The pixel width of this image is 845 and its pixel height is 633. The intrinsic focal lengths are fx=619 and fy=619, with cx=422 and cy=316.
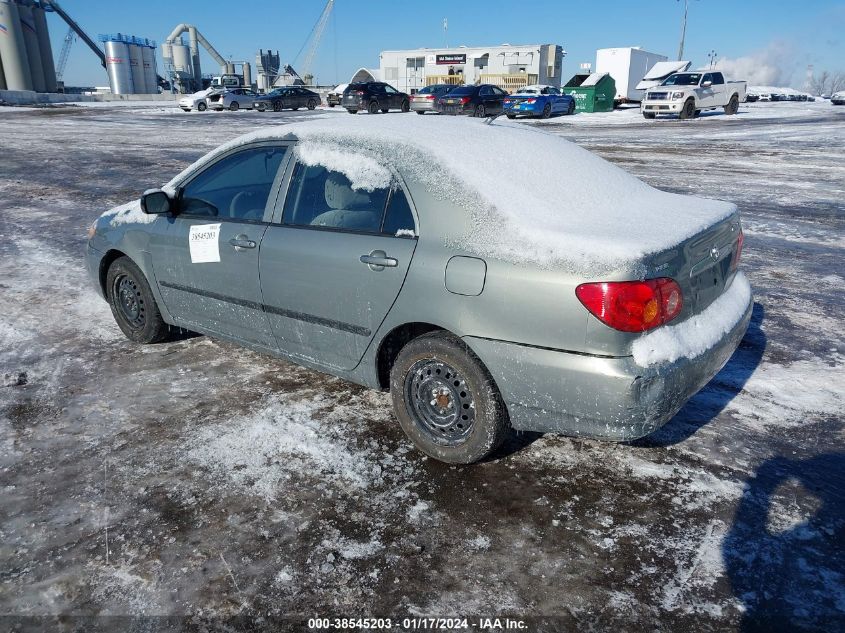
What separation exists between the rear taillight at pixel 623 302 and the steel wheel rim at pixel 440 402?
747 millimetres

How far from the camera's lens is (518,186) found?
3.11 metres

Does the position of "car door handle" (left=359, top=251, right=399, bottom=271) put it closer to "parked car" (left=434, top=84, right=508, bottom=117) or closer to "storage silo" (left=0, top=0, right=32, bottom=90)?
"parked car" (left=434, top=84, right=508, bottom=117)

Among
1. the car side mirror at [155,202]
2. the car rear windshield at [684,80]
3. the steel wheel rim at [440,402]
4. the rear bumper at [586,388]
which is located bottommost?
the steel wheel rim at [440,402]

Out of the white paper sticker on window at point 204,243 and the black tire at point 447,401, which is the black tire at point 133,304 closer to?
the white paper sticker on window at point 204,243

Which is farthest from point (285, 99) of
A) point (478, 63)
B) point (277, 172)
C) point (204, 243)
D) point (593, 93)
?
point (277, 172)

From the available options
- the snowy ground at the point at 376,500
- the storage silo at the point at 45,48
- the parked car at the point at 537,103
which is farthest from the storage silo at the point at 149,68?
the snowy ground at the point at 376,500

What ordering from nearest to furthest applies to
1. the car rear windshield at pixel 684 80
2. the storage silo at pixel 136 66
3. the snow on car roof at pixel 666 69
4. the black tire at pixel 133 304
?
the black tire at pixel 133 304
the car rear windshield at pixel 684 80
the snow on car roof at pixel 666 69
the storage silo at pixel 136 66

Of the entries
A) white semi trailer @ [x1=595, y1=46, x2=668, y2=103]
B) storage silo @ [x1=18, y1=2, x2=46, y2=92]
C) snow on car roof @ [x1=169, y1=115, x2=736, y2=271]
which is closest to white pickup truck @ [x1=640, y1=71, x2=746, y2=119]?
white semi trailer @ [x1=595, y1=46, x2=668, y2=103]

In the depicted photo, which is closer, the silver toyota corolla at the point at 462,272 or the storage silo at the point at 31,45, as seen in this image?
the silver toyota corolla at the point at 462,272

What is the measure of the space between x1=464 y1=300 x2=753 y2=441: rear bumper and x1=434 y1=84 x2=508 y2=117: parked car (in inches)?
1056

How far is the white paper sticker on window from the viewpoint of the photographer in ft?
12.6

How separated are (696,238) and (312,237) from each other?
196 centimetres

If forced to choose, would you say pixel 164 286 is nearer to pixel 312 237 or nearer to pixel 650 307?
pixel 312 237

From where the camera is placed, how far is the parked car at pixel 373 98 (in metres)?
32.3
